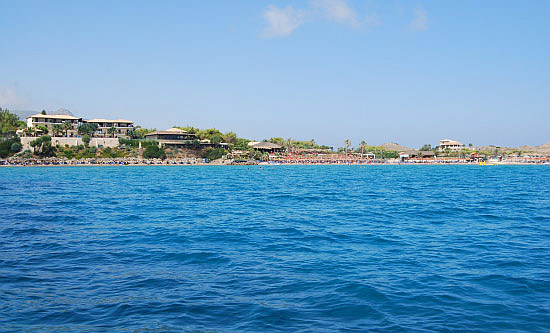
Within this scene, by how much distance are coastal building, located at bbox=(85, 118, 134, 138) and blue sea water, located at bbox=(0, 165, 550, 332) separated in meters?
95.6

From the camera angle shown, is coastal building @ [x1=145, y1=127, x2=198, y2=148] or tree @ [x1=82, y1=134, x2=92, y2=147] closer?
tree @ [x1=82, y1=134, x2=92, y2=147]

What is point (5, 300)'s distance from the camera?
8.54 metres

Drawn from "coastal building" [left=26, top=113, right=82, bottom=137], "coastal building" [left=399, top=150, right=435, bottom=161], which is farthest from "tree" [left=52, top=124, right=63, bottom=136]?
"coastal building" [left=399, top=150, right=435, bottom=161]

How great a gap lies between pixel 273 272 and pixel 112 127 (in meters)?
112

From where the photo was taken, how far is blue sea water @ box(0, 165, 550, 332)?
768 centimetres

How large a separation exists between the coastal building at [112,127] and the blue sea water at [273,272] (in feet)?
314

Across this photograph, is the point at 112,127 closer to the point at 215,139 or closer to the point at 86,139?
the point at 86,139

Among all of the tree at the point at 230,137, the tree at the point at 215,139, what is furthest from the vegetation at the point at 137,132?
the tree at the point at 230,137

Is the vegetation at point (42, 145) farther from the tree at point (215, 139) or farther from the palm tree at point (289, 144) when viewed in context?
the palm tree at point (289, 144)

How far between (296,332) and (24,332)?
4.64 m

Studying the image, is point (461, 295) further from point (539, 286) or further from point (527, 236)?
point (527, 236)

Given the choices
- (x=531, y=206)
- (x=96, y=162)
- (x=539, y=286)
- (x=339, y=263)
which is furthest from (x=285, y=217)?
(x=96, y=162)

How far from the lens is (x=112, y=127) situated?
112750 mm

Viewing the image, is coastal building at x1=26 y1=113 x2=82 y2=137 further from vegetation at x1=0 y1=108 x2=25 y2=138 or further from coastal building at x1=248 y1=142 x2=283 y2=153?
coastal building at x1=248 y1=142 x2=283 y2=153
